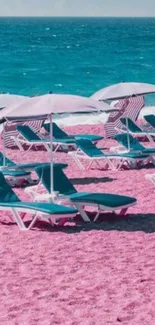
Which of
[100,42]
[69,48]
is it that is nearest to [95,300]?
[69,48]

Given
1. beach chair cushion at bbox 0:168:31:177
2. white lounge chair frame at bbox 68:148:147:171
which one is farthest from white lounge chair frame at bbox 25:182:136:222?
white lounge chair frame at bbox 68:148:147:171

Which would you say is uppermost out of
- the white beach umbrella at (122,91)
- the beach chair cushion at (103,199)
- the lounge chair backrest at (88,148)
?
the beach chair cushion at (103,199)

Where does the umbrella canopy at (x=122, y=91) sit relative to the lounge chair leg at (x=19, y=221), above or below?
below

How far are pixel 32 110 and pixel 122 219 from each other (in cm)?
155

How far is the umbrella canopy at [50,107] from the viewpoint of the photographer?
29.3 feet

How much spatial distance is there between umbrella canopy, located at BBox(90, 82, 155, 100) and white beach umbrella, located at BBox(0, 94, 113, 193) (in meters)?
3.97

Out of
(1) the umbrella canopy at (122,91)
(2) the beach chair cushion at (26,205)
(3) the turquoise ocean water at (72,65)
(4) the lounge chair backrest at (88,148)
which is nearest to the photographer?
(2) the beach chair cushion at (26,205)

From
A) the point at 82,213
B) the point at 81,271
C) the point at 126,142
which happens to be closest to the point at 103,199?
the point at 82,213

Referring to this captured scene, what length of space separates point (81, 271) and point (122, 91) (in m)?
7.08

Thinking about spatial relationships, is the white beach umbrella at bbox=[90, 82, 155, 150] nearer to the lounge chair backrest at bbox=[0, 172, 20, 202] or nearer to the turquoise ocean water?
the lounge chair backrest at bbox=[0, 172, 20, 202]

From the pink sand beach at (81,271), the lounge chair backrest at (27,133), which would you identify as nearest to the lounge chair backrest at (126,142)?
the lounge chair backrest at (27,133)

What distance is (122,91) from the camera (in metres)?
13.8

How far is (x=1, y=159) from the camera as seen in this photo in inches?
486

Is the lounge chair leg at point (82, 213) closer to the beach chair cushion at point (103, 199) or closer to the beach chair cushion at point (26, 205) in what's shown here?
the beach chair cushion at point (103, 199)
